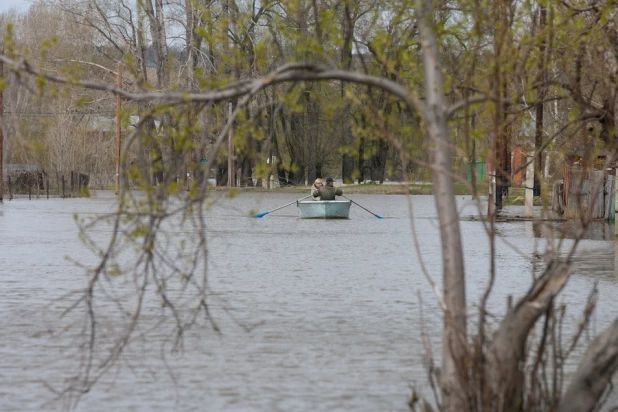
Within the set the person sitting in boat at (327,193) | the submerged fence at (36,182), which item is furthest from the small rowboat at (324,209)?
the submerged fence at (36,182)

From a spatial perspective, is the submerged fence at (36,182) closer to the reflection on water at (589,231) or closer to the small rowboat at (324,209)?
the small rowboat at (324,209)

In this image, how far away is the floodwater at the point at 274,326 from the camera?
10086 millimetres

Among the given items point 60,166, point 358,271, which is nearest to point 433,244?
point 358,271

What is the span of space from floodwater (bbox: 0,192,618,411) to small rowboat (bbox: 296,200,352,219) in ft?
42.0

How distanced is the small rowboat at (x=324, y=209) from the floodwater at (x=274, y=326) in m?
12.8

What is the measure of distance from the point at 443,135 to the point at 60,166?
231 ft

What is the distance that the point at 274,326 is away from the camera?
14.0 meters

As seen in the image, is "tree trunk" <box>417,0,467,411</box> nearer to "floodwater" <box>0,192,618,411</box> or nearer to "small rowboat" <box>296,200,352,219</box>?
"floodwater" <box>0,192,618,411</box>

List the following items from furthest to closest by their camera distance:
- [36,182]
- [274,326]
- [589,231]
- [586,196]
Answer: [36,182] < [586,196] < [589,231] < [274,326]

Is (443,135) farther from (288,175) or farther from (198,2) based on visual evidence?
(288,175)

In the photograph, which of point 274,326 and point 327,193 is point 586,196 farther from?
point 274,326

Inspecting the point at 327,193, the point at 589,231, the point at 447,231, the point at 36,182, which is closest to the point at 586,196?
the point at 589,231

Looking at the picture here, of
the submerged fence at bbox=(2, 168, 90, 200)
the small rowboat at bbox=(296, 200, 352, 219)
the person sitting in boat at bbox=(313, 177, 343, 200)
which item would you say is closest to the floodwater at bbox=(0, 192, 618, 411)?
the small rowboat at bbox=(296, 200, 352, 219)

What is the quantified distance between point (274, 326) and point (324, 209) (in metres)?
28.0
